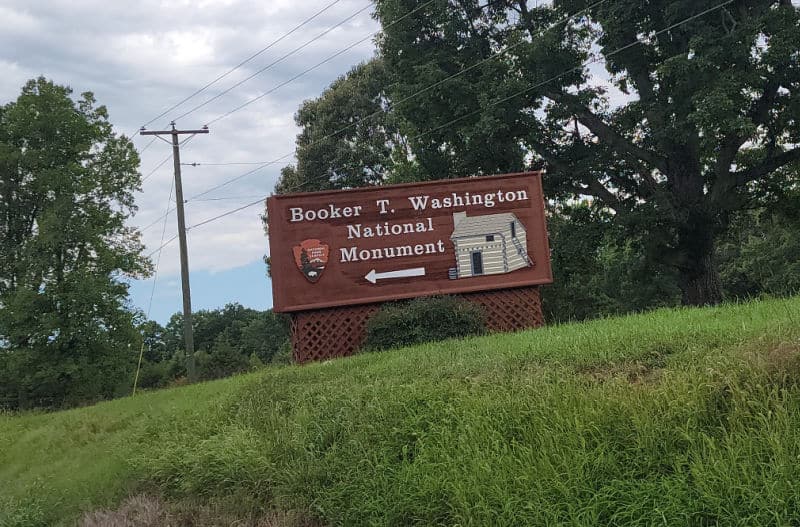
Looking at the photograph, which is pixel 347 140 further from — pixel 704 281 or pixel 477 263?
pixel 477 263

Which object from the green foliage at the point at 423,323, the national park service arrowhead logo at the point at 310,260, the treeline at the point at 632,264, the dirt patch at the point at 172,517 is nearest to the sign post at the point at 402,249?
the national park service arrowhead logo at the point at 310,260

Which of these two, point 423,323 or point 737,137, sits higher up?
point 737,137

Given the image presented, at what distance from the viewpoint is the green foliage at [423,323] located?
37.6 ft

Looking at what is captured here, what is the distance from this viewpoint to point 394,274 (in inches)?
510

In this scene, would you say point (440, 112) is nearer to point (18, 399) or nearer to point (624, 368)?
point (624, 368)

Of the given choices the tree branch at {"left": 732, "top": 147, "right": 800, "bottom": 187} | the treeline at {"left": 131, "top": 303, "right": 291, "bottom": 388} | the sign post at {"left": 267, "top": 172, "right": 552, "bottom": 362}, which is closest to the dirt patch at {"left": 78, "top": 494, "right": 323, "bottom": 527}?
the sign post at {"left": 267, "top": 172, "right": 552, "bottom": 362}

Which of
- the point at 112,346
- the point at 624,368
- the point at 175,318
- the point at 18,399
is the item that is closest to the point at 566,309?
the point at 112,346

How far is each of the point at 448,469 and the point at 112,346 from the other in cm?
2809

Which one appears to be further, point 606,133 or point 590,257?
point 590,257

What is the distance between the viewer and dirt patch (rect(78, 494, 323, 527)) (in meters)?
4.75

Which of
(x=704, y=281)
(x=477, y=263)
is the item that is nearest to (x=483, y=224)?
(x=477, y=263)

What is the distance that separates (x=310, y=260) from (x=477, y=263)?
3.32 m

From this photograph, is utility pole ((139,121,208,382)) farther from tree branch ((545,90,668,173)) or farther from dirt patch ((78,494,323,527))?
dirt patch ((78,494,323,527))

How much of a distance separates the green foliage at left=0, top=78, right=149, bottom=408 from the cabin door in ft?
66.5
